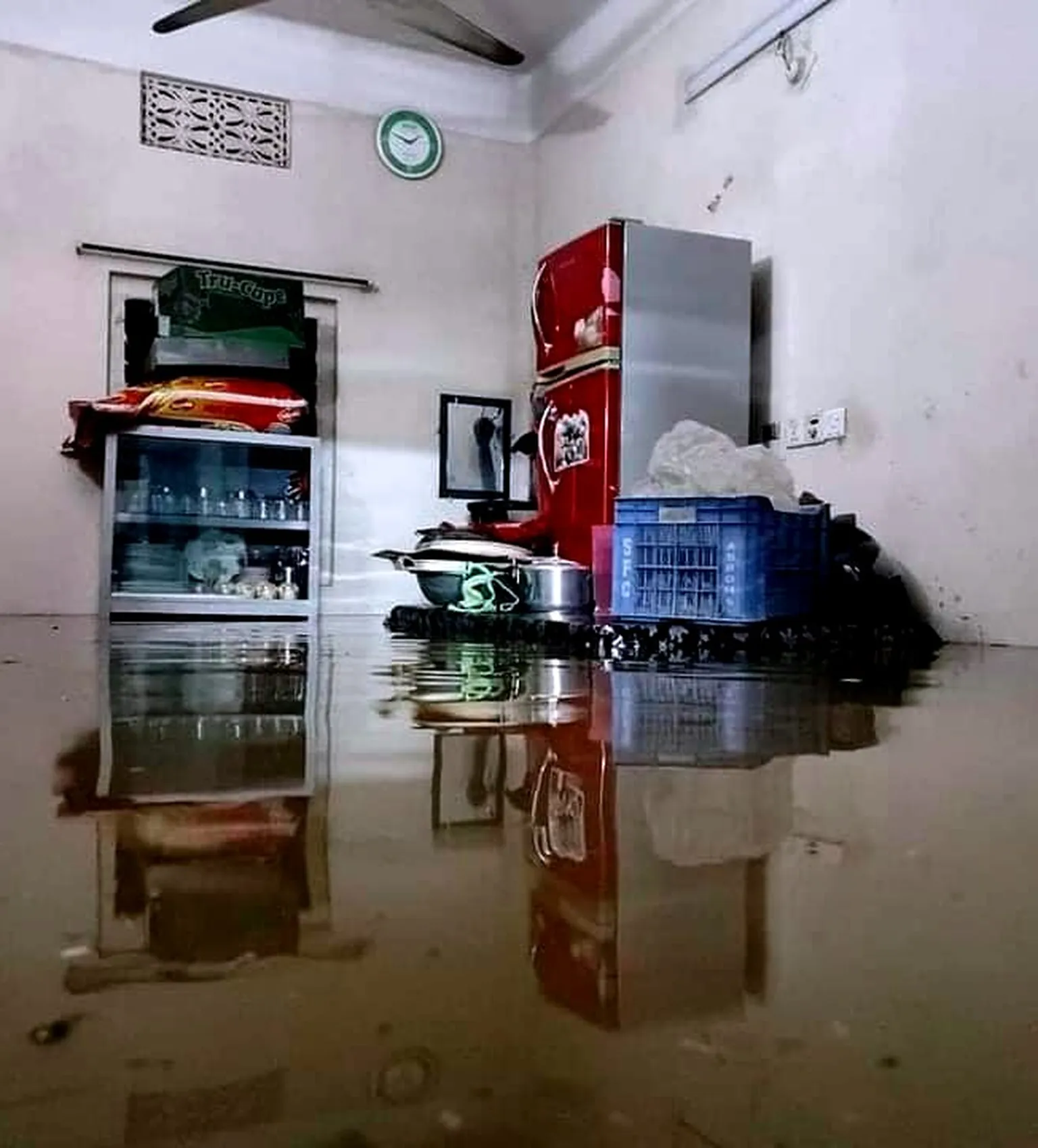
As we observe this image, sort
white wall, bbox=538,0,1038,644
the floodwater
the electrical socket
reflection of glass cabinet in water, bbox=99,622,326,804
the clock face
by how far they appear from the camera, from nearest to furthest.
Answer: the floodwater < reflection of glass cabinet in water, bbox=99,622,326,804 < white wall, bbox=538,0,1038,644 < the electrical socket < the clock face

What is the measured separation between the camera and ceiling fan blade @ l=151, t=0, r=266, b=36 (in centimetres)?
391

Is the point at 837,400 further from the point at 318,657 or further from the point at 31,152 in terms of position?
the point at 31,152

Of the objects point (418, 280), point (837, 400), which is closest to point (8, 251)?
point (418, 280)

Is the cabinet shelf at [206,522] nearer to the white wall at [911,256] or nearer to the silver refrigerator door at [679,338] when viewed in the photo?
the silver refrigerator door at [679,338]

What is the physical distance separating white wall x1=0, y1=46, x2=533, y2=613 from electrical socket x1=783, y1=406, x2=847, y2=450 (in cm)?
209

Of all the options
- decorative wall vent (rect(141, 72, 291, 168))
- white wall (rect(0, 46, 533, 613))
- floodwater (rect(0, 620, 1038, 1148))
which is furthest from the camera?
decorative wall vent (rect(141, 72, 291, 168))

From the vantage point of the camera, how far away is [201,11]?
13.1 feet

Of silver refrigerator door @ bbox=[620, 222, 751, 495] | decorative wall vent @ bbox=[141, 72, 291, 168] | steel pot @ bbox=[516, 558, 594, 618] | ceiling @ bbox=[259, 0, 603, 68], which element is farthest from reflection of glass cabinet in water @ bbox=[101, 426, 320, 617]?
ceiling @ bbox=[259, 0, 603, 68]

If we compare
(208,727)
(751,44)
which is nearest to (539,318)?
(751,44)

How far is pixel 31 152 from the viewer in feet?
15.7

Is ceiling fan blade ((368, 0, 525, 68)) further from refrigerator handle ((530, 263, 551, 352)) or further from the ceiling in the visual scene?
refrigerator handle ((530, 263, 551, 352))

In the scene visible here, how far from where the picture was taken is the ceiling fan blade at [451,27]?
14.1 ft

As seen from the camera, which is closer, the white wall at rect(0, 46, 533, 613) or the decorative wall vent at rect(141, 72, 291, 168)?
the white wall at rect(0, 46, 533, 613)

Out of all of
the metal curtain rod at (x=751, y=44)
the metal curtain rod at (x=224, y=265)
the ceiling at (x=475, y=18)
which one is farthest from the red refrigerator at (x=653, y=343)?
the metal curtain rod at (x=224, y=265)
